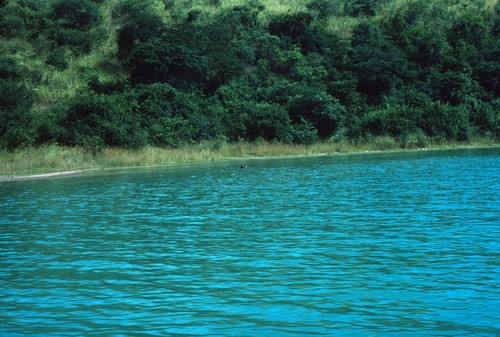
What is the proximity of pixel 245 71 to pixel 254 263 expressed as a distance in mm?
58638

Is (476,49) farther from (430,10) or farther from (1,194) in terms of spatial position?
(1,194)

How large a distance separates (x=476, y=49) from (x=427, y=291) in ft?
231

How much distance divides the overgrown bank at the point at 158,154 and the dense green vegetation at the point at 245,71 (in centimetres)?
129

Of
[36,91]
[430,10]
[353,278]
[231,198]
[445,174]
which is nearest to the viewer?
[353,278]

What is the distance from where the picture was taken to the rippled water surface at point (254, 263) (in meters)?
9.37

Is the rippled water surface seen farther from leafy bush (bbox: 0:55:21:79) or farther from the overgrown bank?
leafy bush (bbox: 0:55:21:79)

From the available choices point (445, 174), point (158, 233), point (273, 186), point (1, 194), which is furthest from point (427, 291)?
point (445, 174)

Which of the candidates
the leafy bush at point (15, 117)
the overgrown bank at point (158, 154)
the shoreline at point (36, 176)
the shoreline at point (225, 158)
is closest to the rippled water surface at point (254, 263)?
the shoreline at point (36, 176)

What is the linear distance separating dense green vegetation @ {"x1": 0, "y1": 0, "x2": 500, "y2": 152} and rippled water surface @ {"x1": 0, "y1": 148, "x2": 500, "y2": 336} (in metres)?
25.1

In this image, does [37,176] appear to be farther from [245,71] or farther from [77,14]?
[77,14]

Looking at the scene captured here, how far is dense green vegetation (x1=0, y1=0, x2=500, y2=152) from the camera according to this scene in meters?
51.5

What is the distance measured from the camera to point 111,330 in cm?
909

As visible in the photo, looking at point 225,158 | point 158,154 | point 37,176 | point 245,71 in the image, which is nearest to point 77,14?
point 245,71

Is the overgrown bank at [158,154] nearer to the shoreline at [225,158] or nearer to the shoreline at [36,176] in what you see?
the shoreline at [225,158]
